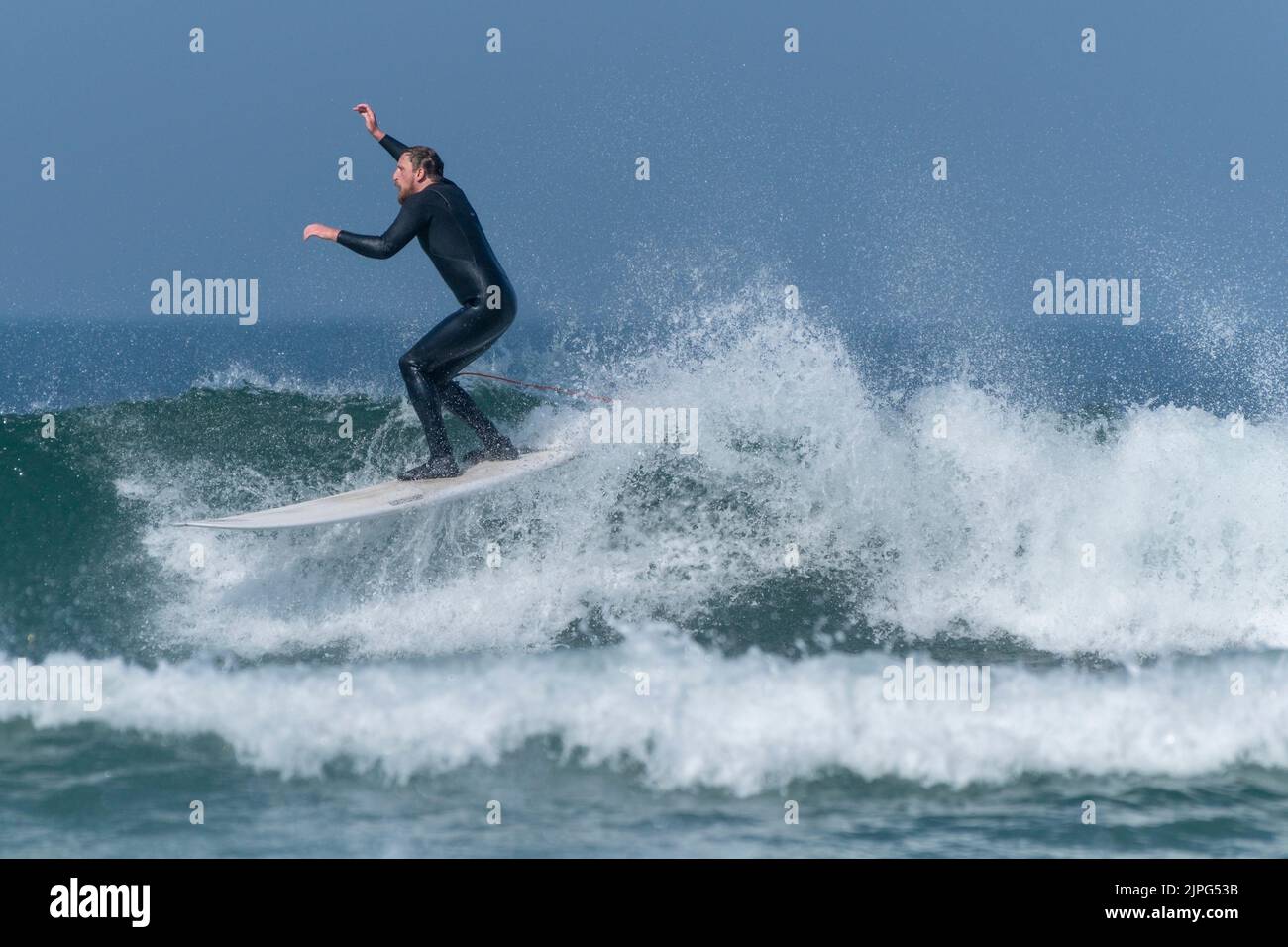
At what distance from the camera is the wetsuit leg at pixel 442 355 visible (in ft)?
26.5

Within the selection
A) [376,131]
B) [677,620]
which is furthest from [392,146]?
[677,620]

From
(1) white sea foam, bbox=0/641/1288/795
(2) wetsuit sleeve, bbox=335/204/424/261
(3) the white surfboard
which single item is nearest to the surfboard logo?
(3) the white surfboard

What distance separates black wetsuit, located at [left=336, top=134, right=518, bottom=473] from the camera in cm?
794

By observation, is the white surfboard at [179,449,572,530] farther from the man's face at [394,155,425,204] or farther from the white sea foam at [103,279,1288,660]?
the man's face at [394,155,425,204]

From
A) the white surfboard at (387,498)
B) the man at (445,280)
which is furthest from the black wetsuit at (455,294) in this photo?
the white surfboard at (387,498)

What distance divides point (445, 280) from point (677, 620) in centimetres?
281

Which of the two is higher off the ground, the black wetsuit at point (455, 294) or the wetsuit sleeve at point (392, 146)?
the wetsuit sleeve at point (392, 146)

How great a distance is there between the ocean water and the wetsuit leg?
3.12 ft

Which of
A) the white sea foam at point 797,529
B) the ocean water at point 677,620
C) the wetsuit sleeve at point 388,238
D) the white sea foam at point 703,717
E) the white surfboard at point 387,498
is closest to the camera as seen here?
the ocean water at point 677,620

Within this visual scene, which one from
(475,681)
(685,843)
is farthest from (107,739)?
(685,843)

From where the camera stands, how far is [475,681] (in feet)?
25.0

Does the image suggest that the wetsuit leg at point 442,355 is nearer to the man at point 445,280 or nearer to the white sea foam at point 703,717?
the man at point 445,280

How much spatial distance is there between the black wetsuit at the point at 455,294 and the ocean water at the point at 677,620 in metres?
1.02
